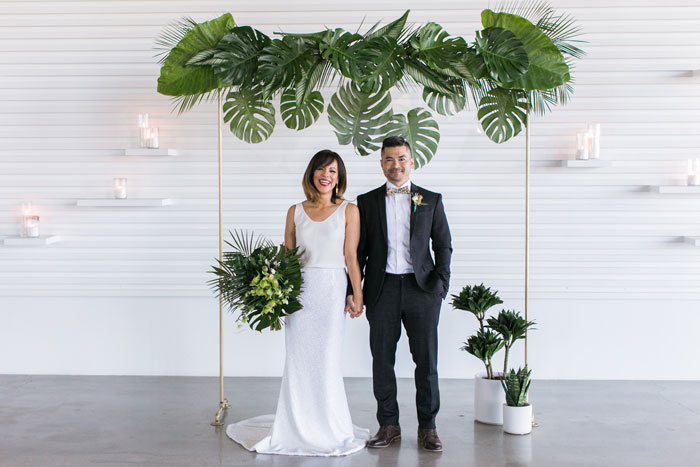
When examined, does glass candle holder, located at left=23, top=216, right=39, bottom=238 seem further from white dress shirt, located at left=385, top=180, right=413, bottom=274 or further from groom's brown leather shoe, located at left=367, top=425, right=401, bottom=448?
groom's brown leather shoe, located at left=367, top=425, right=401, bottom=448

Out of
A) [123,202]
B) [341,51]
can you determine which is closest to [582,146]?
[341,51]

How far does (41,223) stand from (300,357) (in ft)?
9.00

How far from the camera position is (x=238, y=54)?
13.4 ft

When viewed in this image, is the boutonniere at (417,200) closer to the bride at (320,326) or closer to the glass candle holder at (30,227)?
the bride at (320,326)

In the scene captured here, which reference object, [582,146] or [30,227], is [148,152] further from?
[582,146]

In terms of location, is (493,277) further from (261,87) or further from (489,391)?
(261,87)

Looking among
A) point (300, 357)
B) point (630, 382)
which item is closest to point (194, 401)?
point (300, 357)

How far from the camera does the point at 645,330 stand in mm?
5184

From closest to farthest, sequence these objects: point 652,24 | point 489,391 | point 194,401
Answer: point 489,391
point 194,401
point 652,24

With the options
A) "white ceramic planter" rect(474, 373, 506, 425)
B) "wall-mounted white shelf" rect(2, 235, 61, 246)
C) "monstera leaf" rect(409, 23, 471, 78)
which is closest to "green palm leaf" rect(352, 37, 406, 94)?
"monstera leaf" rect(409, 23, 471, 78)

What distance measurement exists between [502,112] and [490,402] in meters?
1.82

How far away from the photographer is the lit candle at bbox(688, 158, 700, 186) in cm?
491

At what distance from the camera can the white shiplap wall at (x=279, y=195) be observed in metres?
5.04

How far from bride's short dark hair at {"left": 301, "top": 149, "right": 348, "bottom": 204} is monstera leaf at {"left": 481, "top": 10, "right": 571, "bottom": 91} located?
1136mm
